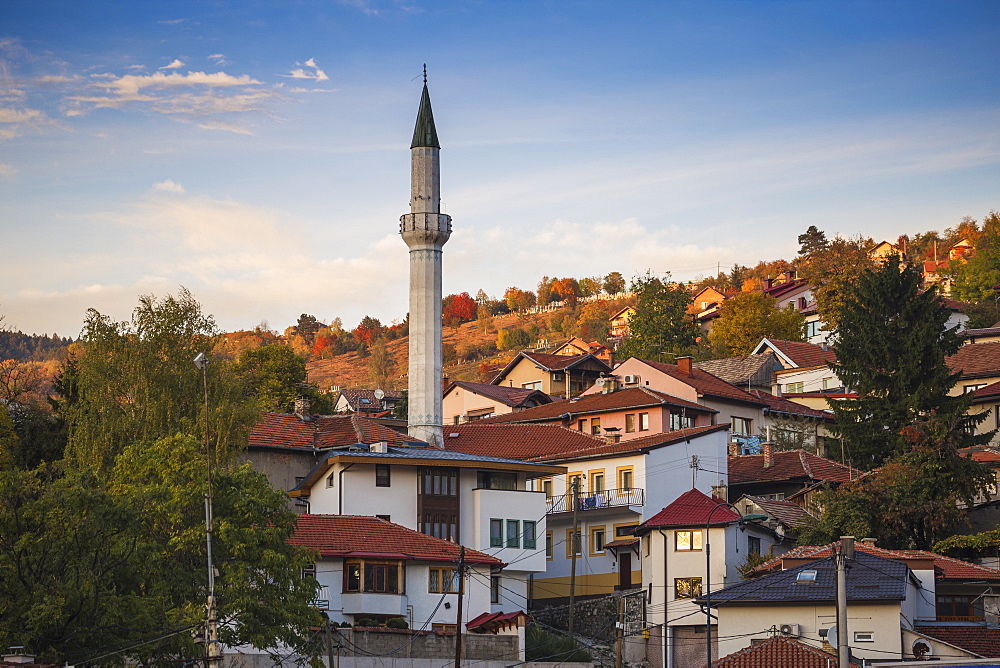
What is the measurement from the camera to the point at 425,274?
6569 cm

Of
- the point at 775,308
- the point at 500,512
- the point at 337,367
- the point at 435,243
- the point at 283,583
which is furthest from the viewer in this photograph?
the point at 337,367

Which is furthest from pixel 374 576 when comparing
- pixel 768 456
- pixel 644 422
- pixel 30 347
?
pixel 30 347

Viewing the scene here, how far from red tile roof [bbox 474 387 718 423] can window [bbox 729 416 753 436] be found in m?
3.27

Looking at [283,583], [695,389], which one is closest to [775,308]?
[695,389]

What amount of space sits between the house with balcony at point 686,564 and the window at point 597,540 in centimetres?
658

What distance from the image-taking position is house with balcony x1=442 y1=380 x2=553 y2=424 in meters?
78.9

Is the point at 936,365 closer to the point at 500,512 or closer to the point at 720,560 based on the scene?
the point at 720,560

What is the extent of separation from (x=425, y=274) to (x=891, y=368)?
20.8 meters

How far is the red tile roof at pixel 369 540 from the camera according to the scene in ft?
150

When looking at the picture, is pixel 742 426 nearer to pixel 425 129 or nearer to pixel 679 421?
pixel 679 421

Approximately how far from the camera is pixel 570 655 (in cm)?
4522

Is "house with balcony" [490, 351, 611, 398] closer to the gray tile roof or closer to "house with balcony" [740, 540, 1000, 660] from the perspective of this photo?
"house with balcony" [740, 540, 1000, 660]

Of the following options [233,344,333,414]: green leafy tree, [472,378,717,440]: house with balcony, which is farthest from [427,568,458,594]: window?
[233,344,333,414]: green leafy tree

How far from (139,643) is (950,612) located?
2499cm
